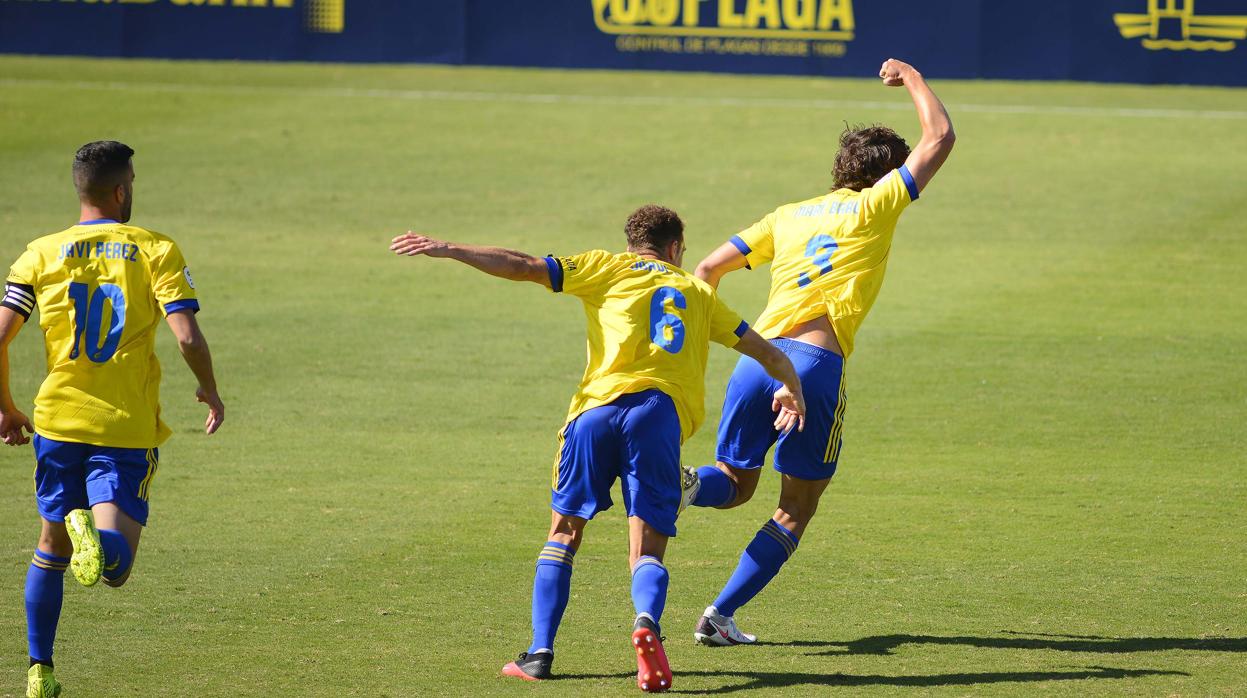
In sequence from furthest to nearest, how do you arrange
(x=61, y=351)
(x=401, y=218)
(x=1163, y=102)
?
1. (x=1163, y=102)
2. (x=401, y=218)
3. (x=61, y=351)

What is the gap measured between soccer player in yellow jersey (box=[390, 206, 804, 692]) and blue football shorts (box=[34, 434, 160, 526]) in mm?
1371

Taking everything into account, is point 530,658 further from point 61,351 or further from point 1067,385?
point 1067,385

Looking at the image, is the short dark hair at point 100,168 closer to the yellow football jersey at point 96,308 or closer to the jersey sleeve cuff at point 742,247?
the yellow football jersey at point 96,308

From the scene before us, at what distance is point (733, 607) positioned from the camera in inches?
248

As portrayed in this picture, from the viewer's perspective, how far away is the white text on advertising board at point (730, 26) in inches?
927

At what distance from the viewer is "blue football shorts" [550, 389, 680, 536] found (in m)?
5.76

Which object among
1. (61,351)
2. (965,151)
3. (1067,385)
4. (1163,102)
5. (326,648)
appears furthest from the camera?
(1163,102)

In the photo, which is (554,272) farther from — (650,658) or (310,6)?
(310,6)

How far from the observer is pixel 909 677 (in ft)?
→ 19.1

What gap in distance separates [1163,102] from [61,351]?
68.0ft

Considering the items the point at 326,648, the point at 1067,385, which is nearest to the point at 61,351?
the point at 326,648

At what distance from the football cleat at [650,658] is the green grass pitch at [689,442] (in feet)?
0.72

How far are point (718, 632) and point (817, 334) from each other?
1.32 m

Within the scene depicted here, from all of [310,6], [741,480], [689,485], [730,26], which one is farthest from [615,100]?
[689,485]
